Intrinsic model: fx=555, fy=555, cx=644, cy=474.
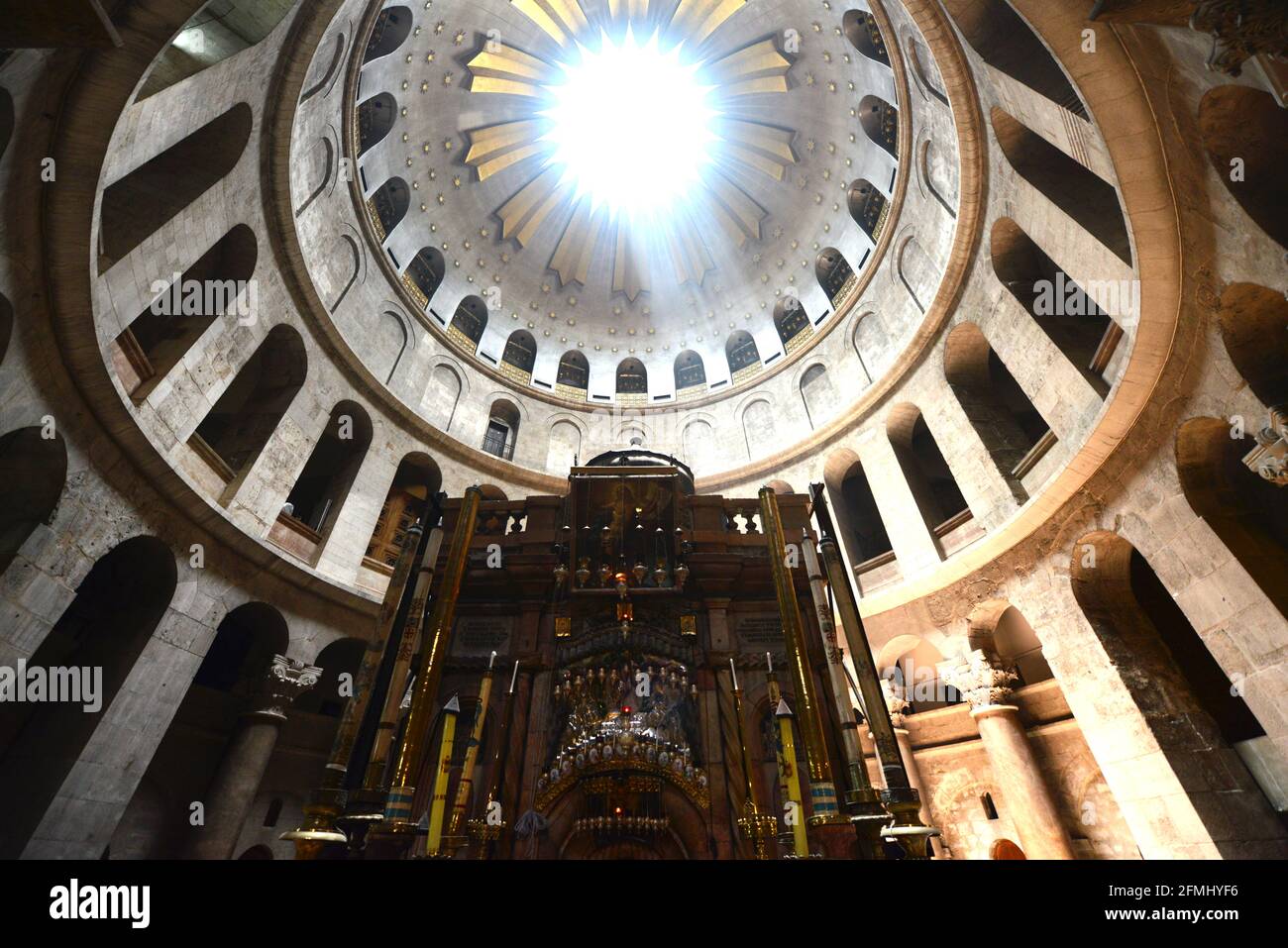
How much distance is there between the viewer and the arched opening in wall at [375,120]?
17.5m

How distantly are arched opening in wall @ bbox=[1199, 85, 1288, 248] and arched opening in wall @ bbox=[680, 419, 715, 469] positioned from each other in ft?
51.4

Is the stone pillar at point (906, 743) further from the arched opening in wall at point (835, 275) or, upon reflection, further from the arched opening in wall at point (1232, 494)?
the arched opening in wall at point (835, 275)

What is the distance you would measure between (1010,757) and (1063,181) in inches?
451

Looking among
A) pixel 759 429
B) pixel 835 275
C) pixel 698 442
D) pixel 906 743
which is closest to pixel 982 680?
pixel 906 743

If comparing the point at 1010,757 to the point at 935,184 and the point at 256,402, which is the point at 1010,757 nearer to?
the point at 935,184

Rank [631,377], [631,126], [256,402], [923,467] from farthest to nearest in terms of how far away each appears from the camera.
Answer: [631,126] < [631,377] < [923,467] < [256,402]

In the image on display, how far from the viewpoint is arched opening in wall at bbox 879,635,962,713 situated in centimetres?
1307

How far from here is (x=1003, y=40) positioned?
10922mm

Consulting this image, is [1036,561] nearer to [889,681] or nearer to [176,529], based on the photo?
[889,681]

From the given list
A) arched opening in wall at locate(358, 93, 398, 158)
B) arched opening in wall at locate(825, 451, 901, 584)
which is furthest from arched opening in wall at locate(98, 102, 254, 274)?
arched opening in wall at locate(825, 451, 901, 584)

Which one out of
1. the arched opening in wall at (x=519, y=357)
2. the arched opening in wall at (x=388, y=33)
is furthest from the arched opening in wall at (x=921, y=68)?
the arched opening in wall at (x=519, y=357)

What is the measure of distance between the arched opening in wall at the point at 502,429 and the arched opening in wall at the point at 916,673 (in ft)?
46.8

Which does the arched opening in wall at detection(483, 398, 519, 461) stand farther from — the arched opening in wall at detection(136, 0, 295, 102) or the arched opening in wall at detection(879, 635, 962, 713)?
the arched opening in wall at detection(879, 635, 962, 713)
